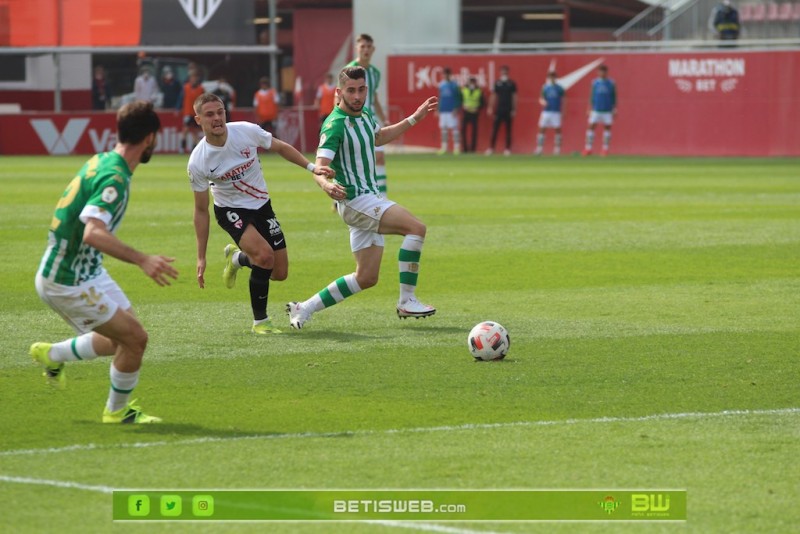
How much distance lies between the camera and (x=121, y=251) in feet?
22.2

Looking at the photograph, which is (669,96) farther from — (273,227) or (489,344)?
(489,344)

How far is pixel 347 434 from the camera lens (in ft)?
23.5

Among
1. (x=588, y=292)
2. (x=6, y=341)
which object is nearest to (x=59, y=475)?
(x=6, y=341)

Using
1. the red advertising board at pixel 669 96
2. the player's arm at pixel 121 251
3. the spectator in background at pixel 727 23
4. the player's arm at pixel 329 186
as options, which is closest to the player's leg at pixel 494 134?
the red advertising board at pixel 669 96

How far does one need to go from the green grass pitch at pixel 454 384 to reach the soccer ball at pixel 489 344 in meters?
0.10

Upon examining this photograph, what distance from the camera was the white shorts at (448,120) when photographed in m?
39.9

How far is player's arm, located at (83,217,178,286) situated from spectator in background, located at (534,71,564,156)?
105 feet

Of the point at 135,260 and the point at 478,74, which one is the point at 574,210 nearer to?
the point at 135,260

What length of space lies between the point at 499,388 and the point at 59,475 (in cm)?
296

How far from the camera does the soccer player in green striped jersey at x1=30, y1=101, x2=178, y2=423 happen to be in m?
6.95

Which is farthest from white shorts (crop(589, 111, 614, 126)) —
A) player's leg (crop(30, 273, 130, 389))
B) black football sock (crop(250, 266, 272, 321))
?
player's leg (crop(30, 273, 130, 389))

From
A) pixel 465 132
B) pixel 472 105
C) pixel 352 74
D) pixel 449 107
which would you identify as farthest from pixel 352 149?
pixel 465 132

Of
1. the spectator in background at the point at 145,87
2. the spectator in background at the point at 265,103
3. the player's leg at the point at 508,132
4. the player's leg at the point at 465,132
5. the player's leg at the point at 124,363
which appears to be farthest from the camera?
the player's leg at the point at 465,132

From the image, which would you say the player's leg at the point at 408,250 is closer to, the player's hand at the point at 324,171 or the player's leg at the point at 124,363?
the player's hand at the point at 324,171
